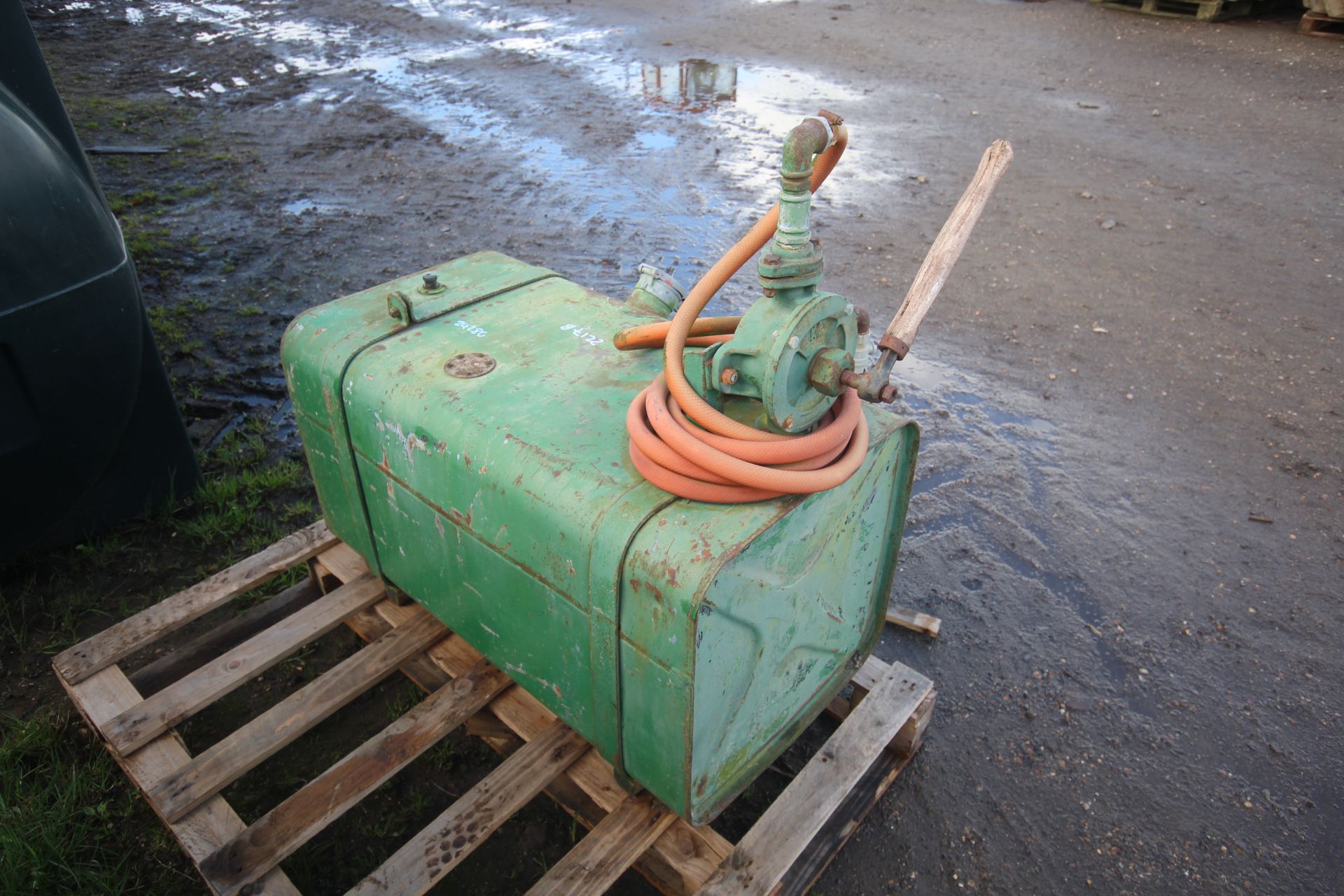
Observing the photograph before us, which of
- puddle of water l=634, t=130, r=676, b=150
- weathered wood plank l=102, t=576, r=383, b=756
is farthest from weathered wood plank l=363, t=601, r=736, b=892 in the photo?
puddle of water l=634, t=130, r=676, b=150

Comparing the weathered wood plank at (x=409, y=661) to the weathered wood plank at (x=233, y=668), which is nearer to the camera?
the weathered wood plank at (x=233, y=668)

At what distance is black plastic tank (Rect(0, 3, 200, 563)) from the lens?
6.36ft

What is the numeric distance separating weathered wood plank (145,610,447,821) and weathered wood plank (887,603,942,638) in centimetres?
122

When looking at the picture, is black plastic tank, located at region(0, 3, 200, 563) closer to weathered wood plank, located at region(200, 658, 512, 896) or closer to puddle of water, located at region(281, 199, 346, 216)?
weathered wood plank, located at region(200, 658, 512, 896)

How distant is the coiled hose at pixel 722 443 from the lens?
1.29m

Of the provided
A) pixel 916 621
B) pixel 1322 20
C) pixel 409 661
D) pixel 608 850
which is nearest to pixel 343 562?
pixel 409 661

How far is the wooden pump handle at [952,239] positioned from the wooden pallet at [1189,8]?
7.63 m

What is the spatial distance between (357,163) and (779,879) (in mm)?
5003

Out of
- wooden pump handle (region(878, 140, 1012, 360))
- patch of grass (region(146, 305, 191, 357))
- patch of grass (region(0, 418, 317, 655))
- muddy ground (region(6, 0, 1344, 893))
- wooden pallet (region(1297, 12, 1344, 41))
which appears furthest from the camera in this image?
wooden pallet (region(1297, 12, 1344, 41))

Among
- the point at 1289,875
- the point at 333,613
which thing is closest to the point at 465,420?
the point at 333,613

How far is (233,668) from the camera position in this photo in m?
1.91

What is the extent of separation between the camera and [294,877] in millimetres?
1810

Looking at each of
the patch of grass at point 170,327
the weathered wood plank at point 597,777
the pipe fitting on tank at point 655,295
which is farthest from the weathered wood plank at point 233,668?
the patch of grass at point 170,327

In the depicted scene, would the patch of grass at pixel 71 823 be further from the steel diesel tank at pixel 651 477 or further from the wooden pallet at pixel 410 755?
the steel diesel tank at pixel 651 477
